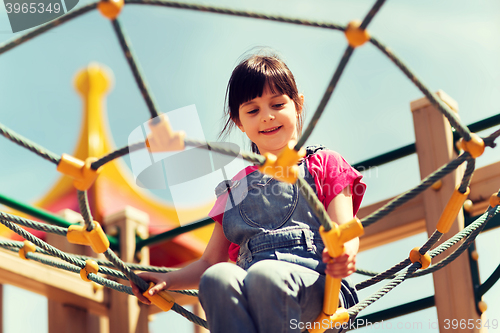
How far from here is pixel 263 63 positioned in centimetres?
123

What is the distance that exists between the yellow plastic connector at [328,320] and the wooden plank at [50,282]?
1007mm

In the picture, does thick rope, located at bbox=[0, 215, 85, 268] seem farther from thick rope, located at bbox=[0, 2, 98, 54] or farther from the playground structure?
thick rope, located at bbox=[0, 2, 98, 54]

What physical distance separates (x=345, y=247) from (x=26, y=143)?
1.60 feet

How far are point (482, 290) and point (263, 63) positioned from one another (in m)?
0.73

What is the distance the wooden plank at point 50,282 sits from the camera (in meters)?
1.66

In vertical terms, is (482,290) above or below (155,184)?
below

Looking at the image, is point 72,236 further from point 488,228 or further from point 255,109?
point 488,228

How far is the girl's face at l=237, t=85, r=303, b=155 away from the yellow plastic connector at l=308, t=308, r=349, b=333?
36 cm

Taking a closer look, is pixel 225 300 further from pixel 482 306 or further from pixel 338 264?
pixel 482 306

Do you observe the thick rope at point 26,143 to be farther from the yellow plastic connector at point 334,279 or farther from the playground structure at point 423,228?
the yellow plastic connector at point 334,279

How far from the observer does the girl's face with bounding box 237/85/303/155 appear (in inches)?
46.0

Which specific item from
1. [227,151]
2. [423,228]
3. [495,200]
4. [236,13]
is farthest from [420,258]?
[236,13]

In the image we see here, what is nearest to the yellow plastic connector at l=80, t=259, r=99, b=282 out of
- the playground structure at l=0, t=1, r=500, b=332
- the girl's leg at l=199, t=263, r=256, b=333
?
the playground structure at l=0, t=1, r=500, b=332

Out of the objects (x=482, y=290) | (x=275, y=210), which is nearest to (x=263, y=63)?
(x=275, y=210)
